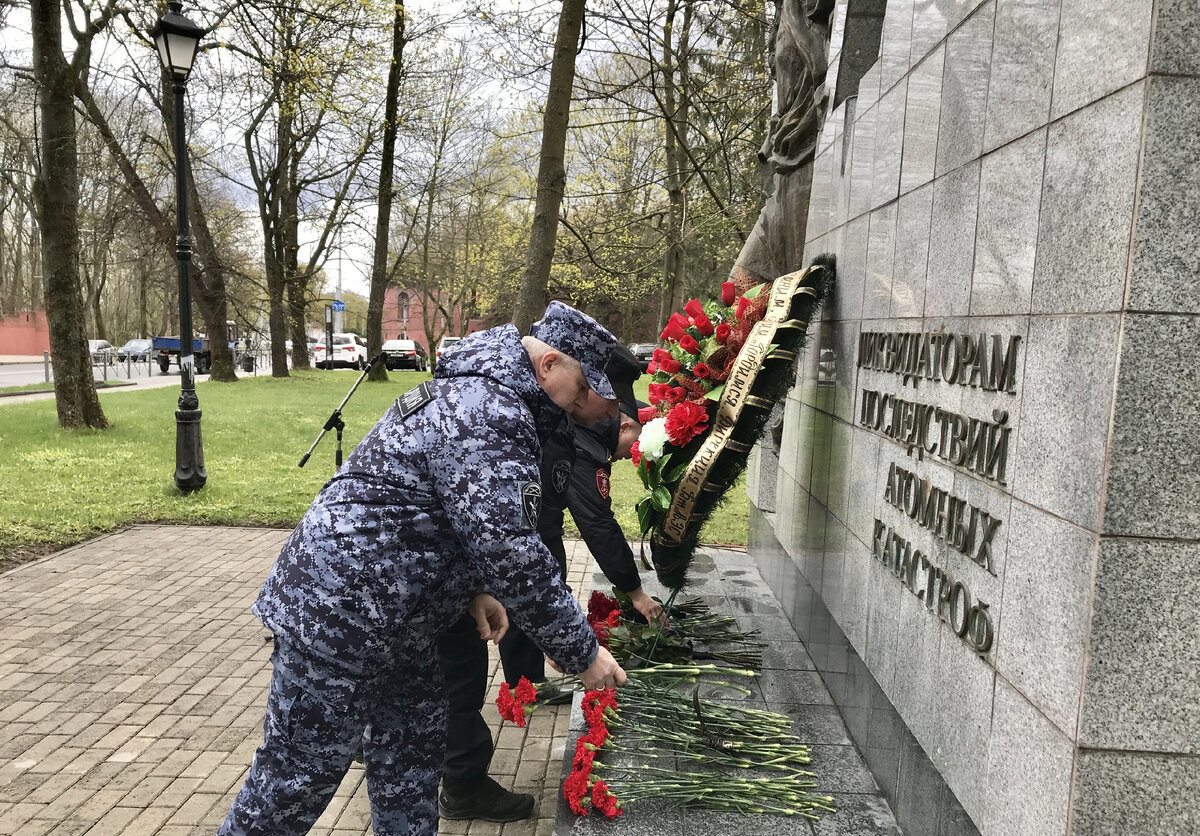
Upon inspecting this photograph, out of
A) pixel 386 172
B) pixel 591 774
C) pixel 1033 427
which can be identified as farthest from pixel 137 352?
pixel 1033 427

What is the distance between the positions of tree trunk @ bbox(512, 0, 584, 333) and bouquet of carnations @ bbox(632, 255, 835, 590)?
336 cm

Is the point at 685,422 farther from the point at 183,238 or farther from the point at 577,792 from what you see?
the point at 183,238

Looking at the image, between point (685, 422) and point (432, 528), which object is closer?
point (432, 528)

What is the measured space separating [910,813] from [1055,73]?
2.36 m

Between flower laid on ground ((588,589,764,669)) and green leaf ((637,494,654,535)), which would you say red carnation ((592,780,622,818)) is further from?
green leaf ((637,494,654,535))

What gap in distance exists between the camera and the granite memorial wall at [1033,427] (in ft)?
5.86

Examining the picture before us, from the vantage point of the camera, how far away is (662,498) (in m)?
4.16

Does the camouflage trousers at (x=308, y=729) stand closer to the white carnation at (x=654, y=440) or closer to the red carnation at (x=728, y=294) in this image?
the white carnation at (x=654, y=440)

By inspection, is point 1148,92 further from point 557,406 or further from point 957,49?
point 557,406

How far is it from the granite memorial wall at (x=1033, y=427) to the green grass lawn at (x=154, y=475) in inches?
71.6

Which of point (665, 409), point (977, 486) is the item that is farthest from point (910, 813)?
point (665, 409)

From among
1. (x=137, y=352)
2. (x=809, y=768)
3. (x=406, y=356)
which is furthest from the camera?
(x=137, y=352)

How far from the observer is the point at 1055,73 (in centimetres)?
215

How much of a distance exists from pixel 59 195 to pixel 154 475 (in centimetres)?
440
